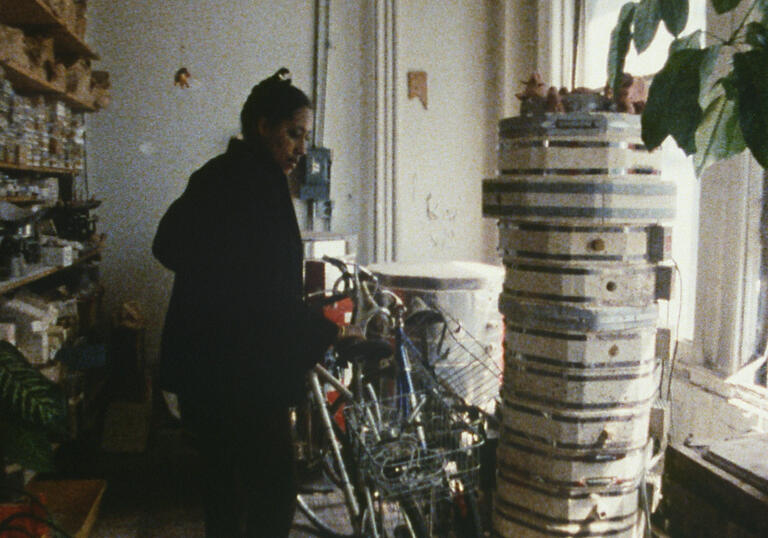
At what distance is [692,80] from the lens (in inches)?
36.1

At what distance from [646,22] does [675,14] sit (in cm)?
5

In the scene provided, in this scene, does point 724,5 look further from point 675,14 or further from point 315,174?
point 315,174

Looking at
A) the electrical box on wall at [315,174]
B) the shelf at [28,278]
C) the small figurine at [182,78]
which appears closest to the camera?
the shelf at [28,278]

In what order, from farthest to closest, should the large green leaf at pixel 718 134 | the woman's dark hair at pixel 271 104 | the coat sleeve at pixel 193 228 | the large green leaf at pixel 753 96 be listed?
the woman's dark hair at pixel 271 104 → the coat sleeve at pixel 193 228 → the large green leaf at pixel 718 134 → the large green leaf at pixel 753 96

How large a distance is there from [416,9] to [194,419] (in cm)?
371

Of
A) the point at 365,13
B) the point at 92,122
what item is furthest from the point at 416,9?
the point at 92,122

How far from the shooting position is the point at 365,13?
4809 mm

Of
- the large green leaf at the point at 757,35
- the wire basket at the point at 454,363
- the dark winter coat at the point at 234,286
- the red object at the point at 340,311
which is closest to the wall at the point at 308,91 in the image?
the red object at the point at 340,311

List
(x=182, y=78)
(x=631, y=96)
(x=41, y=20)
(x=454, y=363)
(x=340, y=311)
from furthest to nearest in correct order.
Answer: (x=182, y=78), (x=340, y=311), (x=41, y=20), (x=454, y=363), (x=631, y=96)

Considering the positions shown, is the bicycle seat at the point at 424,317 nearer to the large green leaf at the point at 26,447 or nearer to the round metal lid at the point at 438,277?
the round metal lid at the point at 438,277

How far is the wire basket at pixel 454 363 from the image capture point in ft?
7.87

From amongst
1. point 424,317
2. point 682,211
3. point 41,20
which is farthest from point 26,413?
point 682,211

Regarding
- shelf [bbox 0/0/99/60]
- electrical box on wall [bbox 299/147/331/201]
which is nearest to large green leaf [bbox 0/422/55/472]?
shelf [bbox 0/0/99/60]

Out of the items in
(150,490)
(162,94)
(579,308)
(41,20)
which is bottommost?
(150,490)
